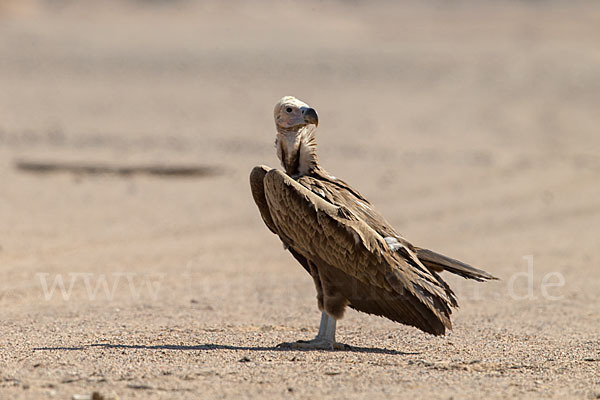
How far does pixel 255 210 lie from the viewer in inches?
654

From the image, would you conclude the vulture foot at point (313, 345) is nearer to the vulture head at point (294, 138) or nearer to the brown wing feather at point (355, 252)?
the brown wing feather at point (355, 252)

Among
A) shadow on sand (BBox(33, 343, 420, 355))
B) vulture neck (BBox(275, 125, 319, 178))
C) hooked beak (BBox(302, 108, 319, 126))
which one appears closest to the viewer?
shadow on sand (BBox(33, 343, 420, 355))

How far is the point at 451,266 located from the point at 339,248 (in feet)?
3.38

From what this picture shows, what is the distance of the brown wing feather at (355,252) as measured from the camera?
695cm

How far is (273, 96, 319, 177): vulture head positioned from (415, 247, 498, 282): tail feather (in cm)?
121

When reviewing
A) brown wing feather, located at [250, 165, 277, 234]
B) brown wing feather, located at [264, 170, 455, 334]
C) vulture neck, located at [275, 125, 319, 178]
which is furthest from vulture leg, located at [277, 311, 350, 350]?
vulture neck, located at [275, 125, 319, 178]

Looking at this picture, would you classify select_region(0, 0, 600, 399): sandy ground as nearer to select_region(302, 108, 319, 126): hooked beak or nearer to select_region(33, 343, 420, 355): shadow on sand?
select_region(33, 343, 420, 355): shadow on sand

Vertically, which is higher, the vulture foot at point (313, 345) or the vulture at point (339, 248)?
the vulture at point (339, 248)

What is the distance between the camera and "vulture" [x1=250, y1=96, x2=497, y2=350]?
697cm

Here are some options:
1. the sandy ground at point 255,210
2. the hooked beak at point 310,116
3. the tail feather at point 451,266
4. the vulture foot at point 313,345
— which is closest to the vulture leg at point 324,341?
the vulture foot at point 313,345

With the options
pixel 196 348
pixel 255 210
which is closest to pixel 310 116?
pixel 196 348

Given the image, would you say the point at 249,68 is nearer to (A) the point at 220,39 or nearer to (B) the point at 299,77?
(B) the point at 299,77

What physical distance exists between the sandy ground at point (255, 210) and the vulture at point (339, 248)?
389 millimetres

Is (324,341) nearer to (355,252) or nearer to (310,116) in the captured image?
(355,252)
